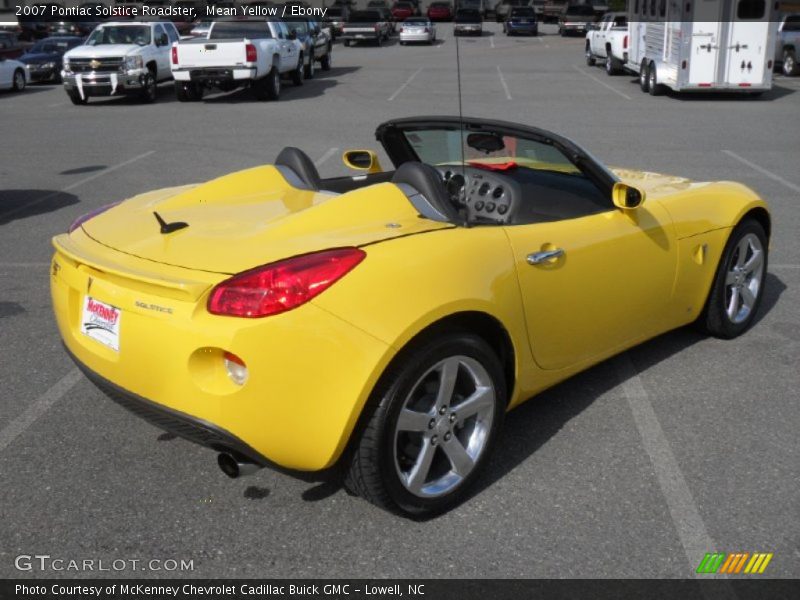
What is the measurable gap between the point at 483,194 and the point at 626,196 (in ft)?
2.11

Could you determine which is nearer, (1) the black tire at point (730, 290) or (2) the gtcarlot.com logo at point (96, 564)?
(2) the gtcarlot.com logo at point (96, 564)

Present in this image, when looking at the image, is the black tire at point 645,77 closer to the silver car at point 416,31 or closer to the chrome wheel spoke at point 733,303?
the chrome wheel spoke at point 733,303

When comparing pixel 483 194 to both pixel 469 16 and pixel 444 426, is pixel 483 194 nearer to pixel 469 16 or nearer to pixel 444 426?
pixel 444 426

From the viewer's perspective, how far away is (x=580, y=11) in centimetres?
Result: 4994

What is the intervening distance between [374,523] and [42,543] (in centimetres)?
119

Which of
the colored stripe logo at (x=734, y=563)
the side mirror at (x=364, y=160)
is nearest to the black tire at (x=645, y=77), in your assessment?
the side mirror at (x=364, y=160)

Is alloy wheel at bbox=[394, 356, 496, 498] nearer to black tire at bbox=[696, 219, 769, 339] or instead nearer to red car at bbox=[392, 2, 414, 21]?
black tire at bbox=[696, 219, 769, 339]

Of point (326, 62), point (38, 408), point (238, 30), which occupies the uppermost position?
point (238, 30)

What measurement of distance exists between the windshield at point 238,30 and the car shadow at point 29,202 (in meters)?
11.8

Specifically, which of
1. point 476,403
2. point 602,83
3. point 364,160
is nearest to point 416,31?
point 602,83

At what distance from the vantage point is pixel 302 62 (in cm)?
2486

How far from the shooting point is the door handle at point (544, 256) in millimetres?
3629

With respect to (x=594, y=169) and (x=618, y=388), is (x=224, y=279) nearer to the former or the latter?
(x=594, y=169)
